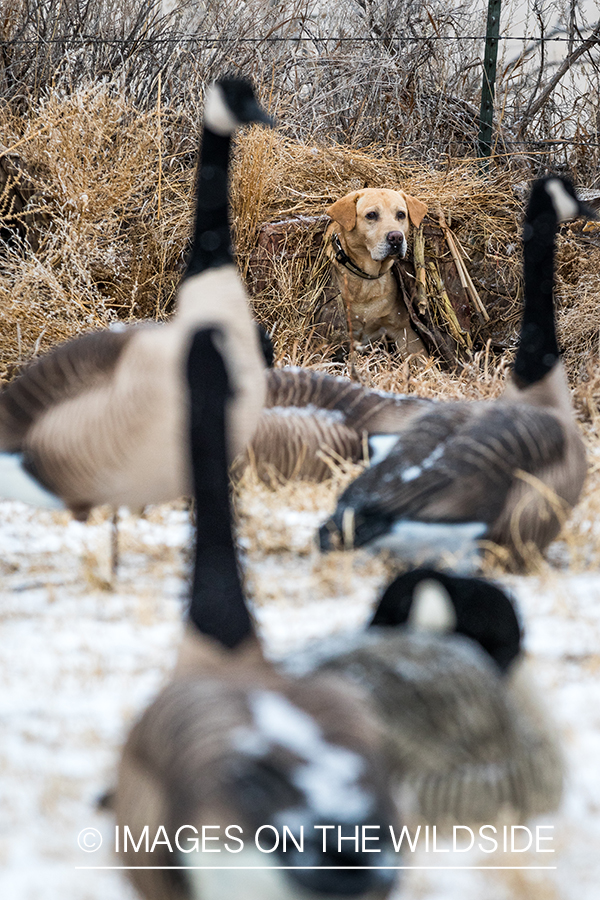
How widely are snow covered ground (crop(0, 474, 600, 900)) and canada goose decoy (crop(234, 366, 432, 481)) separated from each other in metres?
0.19

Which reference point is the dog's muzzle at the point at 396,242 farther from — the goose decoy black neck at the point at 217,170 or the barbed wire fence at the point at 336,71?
the goose decoy black neck at the point at 217,170

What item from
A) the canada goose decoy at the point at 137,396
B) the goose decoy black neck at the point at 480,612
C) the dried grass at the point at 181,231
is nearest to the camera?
the goose decoy black neck at the point at 480,612

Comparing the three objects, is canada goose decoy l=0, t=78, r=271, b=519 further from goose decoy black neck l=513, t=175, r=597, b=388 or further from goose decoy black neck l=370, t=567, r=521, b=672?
goose decoy black neck l=513, t=175, r=597, b=388

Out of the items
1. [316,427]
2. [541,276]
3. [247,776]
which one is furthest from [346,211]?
[247,776]

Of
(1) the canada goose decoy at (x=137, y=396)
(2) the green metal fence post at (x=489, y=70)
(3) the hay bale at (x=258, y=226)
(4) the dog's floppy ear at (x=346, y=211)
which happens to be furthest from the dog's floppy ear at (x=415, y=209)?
(1) the canada goose decoy at (x=137, y=396)

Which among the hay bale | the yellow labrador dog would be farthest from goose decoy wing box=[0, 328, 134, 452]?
the yellow labrador dog

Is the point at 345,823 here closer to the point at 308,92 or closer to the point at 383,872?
the point at 383,872

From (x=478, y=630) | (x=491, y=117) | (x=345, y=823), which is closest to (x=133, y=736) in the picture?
(x=345, y=823)

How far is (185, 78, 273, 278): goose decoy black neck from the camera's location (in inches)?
98.7

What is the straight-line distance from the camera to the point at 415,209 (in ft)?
21.3

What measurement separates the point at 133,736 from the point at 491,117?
8.29 meters

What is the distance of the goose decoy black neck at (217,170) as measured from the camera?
251cm

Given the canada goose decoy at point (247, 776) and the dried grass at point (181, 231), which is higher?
the dried grass at point (181, 231)

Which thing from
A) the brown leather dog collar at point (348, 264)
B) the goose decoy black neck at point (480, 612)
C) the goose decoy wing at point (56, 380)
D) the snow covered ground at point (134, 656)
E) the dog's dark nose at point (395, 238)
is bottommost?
the snow covered ground at point (134, 656)
